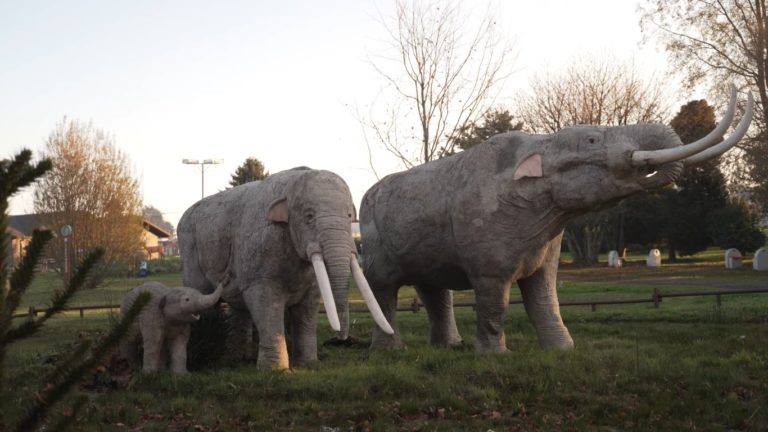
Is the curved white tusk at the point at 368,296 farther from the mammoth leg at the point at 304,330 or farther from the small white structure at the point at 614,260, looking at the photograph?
the small white structure at the point at 614,260

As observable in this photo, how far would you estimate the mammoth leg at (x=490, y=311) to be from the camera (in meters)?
9.16

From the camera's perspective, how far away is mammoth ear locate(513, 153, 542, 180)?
8.93 metres

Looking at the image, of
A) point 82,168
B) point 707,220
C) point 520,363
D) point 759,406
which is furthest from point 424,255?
point 707,220

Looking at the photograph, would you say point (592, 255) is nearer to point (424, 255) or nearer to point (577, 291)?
point (577, 291)

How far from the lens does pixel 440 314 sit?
11.3 meters

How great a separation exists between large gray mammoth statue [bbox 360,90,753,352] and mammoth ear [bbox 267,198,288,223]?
2.03 meters

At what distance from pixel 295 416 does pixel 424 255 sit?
11.2 feet

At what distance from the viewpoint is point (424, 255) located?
10.0 meters

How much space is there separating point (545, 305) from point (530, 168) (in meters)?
1.88

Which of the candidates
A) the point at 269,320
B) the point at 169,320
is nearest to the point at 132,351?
the point at 169,320

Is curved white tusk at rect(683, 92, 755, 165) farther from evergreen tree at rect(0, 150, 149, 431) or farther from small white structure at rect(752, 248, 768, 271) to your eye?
small white structure at rect(752, 248, 768, 271)

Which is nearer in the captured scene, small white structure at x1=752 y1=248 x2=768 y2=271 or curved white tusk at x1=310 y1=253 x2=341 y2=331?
curved white tusk at x1=310 y1=253 x2=341 y2=331

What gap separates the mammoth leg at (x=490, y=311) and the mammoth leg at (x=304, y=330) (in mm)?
2015

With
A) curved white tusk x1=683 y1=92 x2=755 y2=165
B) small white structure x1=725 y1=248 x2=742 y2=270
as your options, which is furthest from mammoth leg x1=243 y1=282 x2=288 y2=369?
small white structure x1=725 y1=248 x2=742 y2=270
